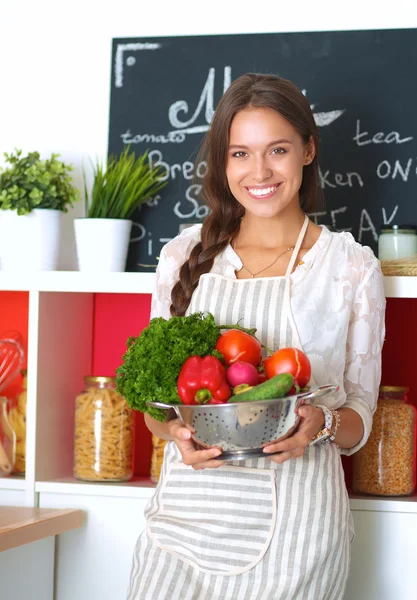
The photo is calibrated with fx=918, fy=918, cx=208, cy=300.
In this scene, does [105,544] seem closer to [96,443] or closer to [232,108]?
[96,443]

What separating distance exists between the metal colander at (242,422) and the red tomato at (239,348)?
104mm

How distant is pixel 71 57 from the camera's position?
2.44 m

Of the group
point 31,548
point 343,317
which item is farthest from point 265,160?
point 31,548

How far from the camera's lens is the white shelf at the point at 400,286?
1968 millimetres

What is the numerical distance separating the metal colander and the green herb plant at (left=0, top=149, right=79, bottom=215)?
89cm

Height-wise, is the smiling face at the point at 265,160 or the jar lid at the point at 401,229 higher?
the smiling face at the point at 265,160

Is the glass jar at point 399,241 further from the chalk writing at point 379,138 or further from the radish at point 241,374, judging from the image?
the radish at point 241,374

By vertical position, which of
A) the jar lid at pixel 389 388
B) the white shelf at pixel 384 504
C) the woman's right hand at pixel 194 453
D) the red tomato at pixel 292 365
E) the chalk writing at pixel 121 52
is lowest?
the white shelf at pixel 384 504

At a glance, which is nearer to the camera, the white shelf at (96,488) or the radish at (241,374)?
the radish at (241,374)

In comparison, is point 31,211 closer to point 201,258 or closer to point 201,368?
point 201,258

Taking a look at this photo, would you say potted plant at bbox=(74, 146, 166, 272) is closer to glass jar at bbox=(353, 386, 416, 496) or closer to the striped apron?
the striped apron

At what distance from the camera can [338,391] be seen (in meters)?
1.77

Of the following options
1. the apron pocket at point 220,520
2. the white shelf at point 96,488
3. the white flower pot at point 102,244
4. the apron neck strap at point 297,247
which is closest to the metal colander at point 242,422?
the apron pocket at point 220,520

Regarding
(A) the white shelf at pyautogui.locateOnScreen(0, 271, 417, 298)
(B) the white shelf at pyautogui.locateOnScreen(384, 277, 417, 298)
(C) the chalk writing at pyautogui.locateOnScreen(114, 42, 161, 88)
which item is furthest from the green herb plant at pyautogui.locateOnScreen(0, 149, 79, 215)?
(B) the white shelf at pyautogui.locateOnScreen(384, 277, 417, 298)
